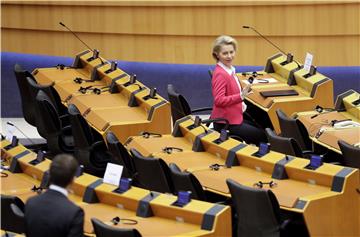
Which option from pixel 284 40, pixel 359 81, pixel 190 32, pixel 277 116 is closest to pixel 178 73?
pixel 190 32

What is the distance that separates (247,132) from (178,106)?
694mm

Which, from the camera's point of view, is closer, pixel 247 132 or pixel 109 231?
pixel 109 231

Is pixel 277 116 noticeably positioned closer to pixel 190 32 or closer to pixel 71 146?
pixel 71 146

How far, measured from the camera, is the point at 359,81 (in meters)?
11.9

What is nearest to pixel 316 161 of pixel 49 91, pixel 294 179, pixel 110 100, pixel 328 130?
pixel 294 179

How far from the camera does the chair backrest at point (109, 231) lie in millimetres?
5363

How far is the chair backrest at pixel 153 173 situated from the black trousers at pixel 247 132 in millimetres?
1610

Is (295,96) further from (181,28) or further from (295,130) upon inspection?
(181,28)

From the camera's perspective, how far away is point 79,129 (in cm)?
841

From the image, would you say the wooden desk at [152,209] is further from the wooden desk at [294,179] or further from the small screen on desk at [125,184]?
the wooden desk at [294,179]

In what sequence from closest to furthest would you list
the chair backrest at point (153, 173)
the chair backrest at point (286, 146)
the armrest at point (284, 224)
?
the armrest at point (284, 224), the chair backrest at point (153, 173), the chair backrest at point (286, 146)

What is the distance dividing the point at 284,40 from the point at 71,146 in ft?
12.3

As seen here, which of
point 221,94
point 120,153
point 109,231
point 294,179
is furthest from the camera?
point 221,94

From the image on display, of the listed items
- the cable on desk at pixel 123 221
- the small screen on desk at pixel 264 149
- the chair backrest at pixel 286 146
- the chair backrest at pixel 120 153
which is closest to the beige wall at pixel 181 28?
the chair backrest at pixel 286 146
